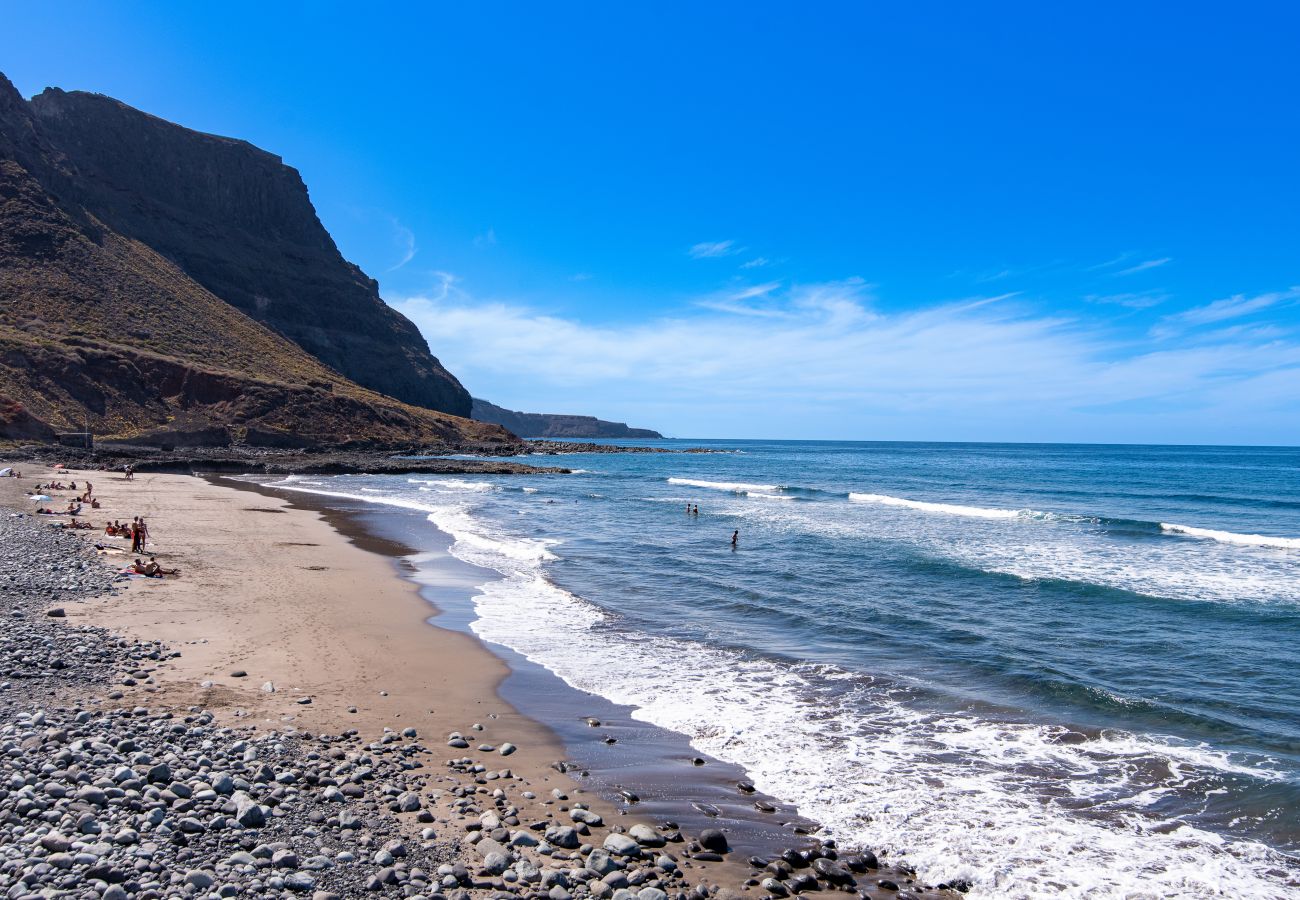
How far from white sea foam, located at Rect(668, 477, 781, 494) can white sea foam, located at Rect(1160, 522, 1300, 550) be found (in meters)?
28.3

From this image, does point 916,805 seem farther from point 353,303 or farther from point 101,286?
Result: point 353,303

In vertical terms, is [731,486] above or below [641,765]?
above

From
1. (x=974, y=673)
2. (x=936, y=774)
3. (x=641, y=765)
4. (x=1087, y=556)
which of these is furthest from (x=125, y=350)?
(x=936, y=774)

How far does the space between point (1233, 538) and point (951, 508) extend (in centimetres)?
1410

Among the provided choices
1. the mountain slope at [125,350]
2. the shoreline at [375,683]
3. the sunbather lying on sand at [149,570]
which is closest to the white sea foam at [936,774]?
the shoreline at [375,683]

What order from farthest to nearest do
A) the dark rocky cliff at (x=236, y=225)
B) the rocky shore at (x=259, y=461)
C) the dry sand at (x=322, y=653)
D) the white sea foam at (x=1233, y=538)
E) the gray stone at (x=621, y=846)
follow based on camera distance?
1. the dark rocky cliff at (x=236, y=225)
2. the rocky shore at (x=259, y=461)
3. the white sea foam at (x=1233, y=538)
4. the dry sand at (x=322, y=653)
5. the gray stone at (x=621, y=846)

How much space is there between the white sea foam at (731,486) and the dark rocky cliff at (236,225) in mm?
79367

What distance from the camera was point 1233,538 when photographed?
1219 inches

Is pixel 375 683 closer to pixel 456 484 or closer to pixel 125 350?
pixel 456 484

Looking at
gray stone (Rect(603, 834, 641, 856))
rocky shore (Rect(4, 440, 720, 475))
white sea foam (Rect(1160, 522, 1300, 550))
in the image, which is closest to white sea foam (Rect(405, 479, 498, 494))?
rocky shore (Rect(4, 440, 720, 475))

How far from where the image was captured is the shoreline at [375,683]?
6.56 m

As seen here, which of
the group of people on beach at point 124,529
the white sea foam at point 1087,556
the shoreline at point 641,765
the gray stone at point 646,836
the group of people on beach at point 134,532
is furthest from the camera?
the white sea foam at point 1087,556

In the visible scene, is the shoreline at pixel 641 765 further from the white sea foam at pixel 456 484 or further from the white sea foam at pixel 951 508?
the white sea foam at pixel 456 484

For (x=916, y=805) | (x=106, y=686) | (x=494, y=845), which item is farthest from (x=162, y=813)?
(x=916, y=805)
